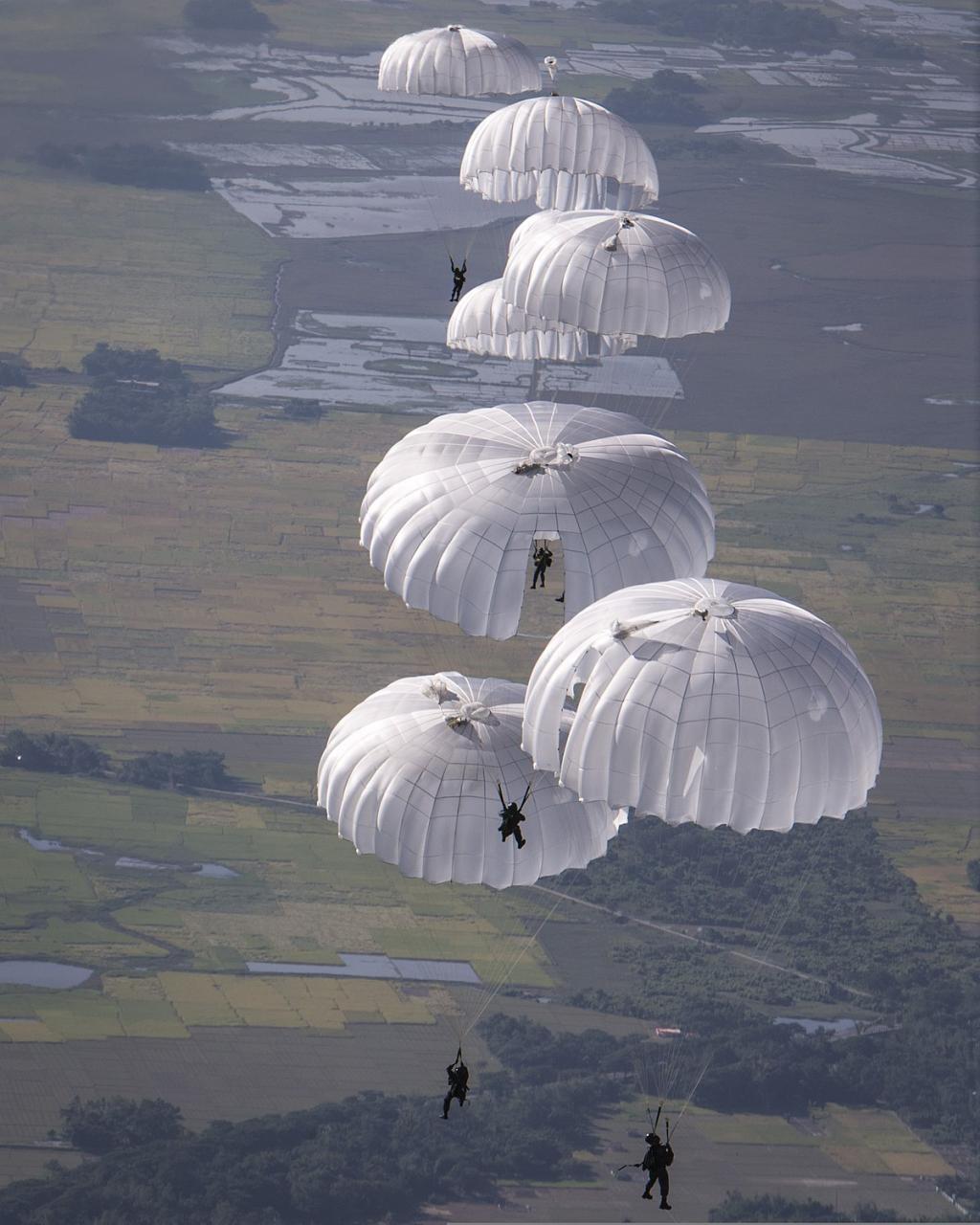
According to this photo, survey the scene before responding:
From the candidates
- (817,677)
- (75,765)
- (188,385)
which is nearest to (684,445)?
(188,385)

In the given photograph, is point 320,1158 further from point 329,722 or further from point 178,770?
point 329,722

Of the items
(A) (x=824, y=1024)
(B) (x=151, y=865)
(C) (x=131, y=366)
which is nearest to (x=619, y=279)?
(A) (x=824, y=1024)

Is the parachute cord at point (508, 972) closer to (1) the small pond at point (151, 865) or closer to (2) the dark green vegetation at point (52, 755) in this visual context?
(1) the small pond at point (151, 865)

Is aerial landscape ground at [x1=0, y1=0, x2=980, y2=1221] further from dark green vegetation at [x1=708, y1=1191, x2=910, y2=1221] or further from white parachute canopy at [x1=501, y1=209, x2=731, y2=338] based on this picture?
white parachute canopy at [x1=501, y1=209, x2=731, y2=338]

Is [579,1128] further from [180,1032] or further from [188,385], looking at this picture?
[188,385]

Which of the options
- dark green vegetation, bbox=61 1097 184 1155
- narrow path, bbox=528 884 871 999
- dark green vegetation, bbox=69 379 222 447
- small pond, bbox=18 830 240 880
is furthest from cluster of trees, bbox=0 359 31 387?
dark green vegetation, bbox=61 1097 184 1155

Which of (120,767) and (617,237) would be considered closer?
(617,237)

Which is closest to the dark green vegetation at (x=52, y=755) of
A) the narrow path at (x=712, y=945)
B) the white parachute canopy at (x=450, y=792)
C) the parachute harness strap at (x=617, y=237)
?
the narrow path at (x=712, y=945)
